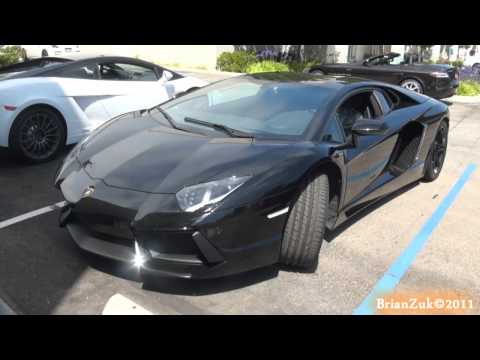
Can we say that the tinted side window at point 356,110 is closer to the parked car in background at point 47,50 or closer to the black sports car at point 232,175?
the black sports car at point 232,175

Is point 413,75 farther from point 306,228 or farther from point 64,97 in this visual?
point 306,228

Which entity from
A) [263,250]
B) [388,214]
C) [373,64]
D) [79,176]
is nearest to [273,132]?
[263,250]

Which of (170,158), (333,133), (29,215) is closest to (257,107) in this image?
(333,133)

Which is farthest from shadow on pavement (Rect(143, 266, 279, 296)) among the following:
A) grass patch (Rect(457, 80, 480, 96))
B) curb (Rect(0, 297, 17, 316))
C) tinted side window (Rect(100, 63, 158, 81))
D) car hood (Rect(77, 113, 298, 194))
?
grass patch (Rect(457, 80, 480, 96))

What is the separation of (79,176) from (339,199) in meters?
1.85

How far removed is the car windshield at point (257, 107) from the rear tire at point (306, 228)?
455 millimetres

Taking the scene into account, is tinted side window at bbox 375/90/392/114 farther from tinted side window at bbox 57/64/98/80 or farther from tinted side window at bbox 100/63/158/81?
tinted side window at bbox 57/64/98/80

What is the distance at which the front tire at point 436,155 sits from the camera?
4.91m

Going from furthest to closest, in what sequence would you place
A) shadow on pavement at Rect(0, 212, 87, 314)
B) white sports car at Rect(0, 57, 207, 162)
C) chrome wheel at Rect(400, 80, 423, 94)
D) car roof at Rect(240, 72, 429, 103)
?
chrome wheel at Rect(400, 80, 423, 94)
white sports car at Rect(0, 57, 207, 162)
car roof at Rect(240, 72, 429, 103)
shadow on pavement at Rect(0, 212, 87, 314)

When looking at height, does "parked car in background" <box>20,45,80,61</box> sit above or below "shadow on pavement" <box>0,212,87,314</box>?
above

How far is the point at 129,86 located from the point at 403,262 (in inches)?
158

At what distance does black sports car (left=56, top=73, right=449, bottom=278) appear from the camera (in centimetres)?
249

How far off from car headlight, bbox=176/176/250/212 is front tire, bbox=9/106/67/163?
296 cm
